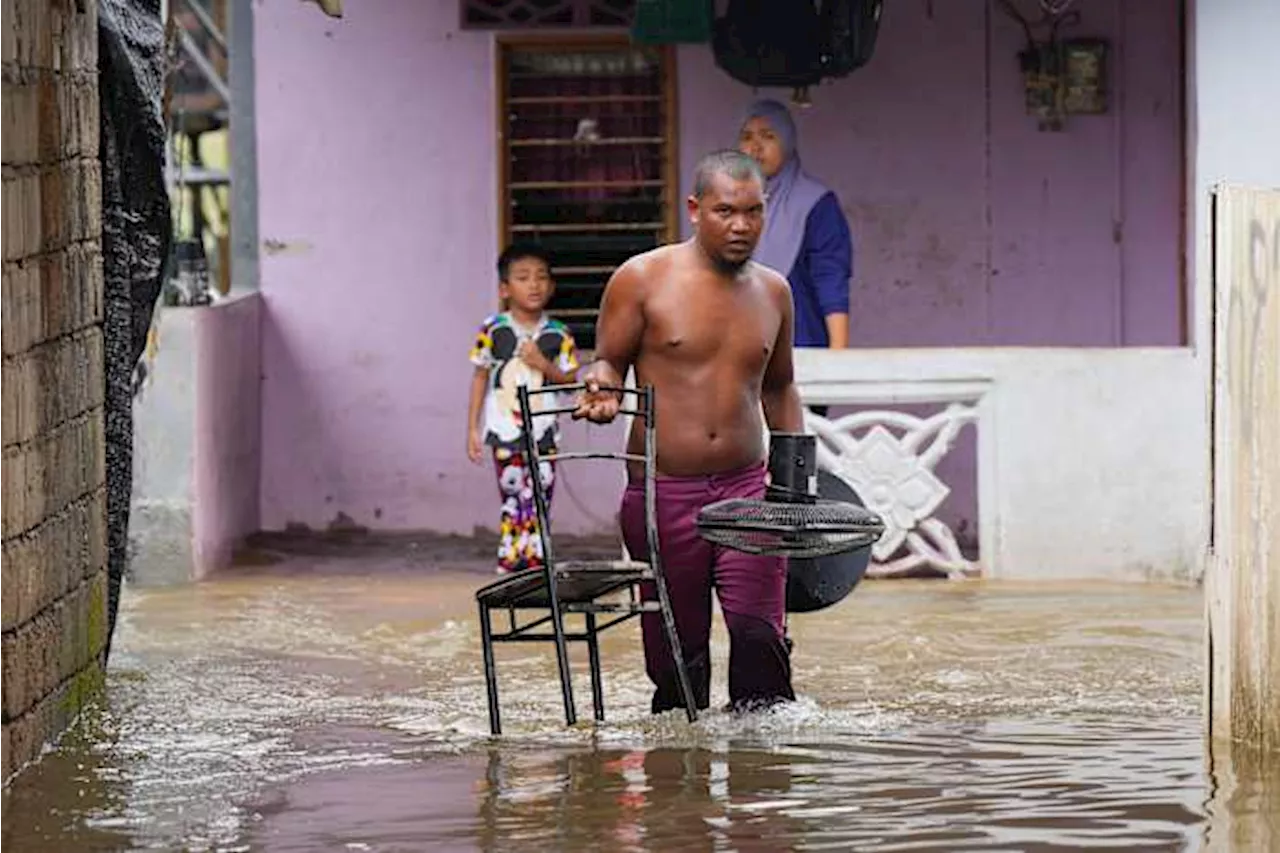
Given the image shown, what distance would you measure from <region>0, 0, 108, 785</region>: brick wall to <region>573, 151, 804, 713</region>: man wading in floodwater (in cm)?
172

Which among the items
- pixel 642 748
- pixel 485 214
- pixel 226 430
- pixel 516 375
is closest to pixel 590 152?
pixel 485 214

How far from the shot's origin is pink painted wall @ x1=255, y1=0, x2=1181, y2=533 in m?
14.2

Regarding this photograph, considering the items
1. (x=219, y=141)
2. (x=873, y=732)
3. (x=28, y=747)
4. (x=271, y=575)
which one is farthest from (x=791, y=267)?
(x=219, y=141)

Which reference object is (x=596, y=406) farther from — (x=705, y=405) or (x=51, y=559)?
(x=51, y=559)

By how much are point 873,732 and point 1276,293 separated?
1.85 meters

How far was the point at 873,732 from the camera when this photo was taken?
902 cm

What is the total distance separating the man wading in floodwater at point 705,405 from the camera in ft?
28.9

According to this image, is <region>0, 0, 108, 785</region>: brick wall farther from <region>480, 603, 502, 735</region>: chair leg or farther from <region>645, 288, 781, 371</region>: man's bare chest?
<region>645, 288, 781, 371</region>: man's bare chest

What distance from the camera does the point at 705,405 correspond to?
891 centimetres

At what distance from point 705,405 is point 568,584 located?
0.75 metres

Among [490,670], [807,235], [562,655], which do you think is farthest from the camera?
[807,235]

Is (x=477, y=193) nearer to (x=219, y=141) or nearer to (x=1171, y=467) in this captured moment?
(x=1171, y=467)

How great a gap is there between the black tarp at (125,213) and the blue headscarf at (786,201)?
342cm

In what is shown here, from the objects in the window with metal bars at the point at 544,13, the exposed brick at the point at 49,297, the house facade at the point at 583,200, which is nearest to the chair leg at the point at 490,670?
the exposed brick at the point at 49,297
